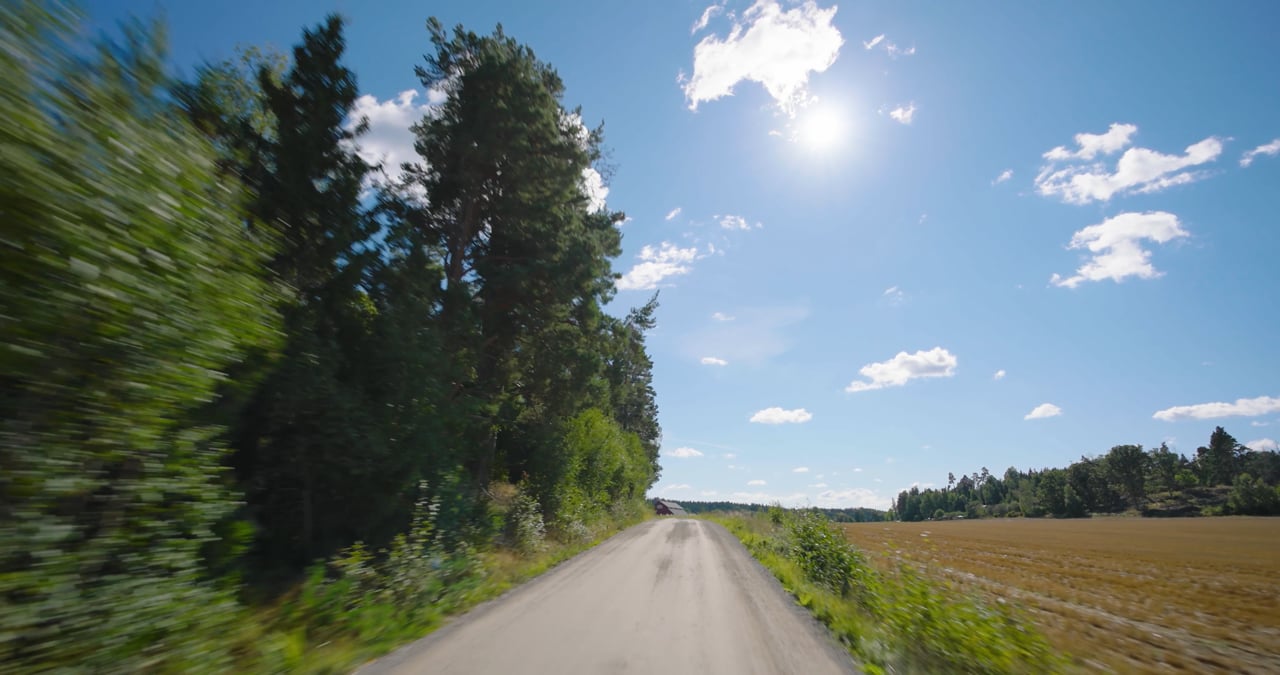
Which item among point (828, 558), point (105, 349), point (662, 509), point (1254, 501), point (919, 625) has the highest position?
point (105, 349)

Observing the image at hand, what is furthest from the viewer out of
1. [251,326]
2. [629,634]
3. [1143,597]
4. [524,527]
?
[1143,597]

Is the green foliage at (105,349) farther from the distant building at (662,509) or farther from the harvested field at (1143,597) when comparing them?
the distant building at (662,509)

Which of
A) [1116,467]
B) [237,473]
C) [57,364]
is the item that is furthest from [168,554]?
[1116,467]

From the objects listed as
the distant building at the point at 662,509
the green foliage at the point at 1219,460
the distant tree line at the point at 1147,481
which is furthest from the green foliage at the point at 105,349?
Result: the green foliage at the point at 1219,460

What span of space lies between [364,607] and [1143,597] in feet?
85.6

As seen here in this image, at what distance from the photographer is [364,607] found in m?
6.59

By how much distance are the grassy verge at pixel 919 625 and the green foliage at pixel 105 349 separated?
7231 mm

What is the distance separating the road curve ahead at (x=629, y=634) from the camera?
18.0 ft

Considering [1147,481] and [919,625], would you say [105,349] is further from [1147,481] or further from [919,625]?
[1147,481]

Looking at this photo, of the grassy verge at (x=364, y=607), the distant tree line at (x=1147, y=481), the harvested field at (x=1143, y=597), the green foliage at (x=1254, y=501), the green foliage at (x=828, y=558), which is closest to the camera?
the grassy verge at (x=364, y=607)

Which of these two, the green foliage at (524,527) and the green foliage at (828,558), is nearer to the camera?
the green foliage at (828,558)

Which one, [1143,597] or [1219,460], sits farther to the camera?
[1219,460]

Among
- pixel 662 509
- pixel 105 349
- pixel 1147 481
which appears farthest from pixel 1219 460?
pixel 105 349

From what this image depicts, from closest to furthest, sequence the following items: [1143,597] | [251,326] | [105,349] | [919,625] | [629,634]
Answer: [105,349]
[251,326]
[919,625]
[629,634]
[1143,597]
